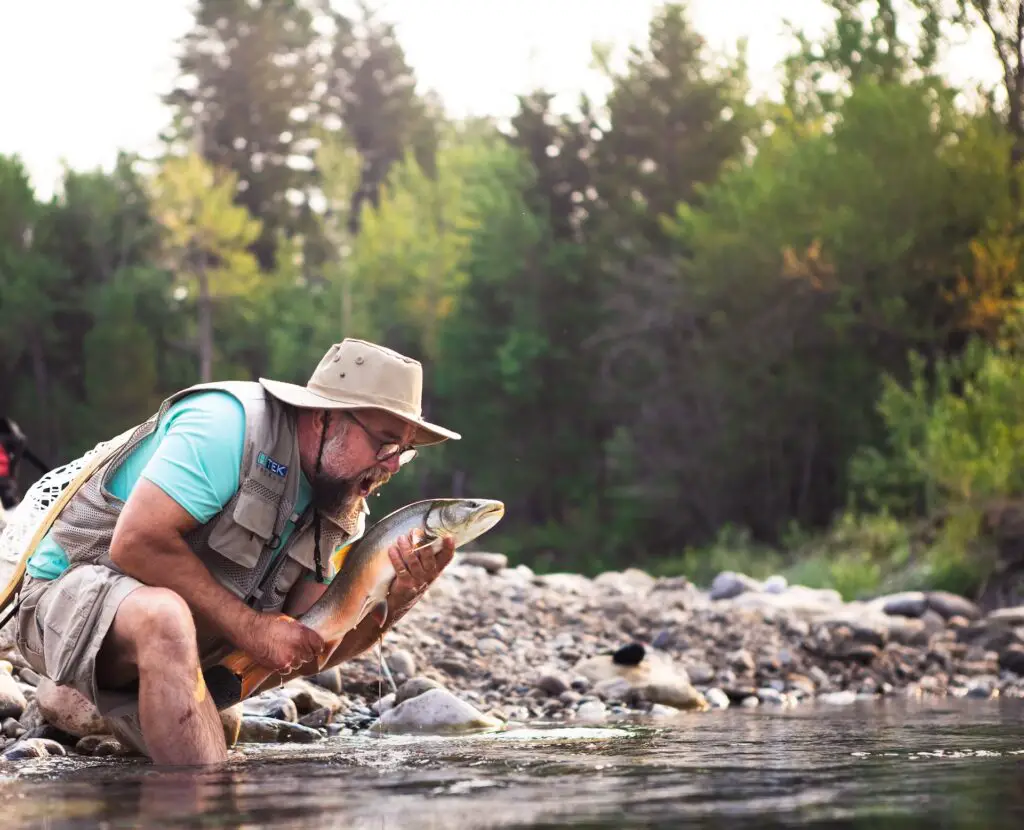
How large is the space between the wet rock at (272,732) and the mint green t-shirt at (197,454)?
165 cm

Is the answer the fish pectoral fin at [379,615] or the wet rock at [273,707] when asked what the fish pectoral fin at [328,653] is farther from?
the wet rock at [273,707]

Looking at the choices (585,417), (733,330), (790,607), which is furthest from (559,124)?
(790,607)

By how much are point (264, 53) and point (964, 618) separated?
42087 millimetres

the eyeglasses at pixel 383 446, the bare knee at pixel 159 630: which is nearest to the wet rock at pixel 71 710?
the bare knee at pixel 159 630

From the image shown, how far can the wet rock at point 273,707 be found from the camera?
256 inches

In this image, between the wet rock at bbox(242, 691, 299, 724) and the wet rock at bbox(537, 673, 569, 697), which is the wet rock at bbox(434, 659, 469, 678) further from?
the wet rock at bbox(242, 691, 299, 724)

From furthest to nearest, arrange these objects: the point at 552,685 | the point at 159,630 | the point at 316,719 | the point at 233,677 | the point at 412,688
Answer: the point at 552,685 → the point at 412,688 → the point at 316,719 → the point at 233,677 → the point at 159,630

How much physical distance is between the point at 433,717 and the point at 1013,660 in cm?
580

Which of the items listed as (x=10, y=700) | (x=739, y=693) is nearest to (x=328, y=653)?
(x=10, y=700)

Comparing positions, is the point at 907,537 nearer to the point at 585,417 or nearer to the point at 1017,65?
the point at 1017,65

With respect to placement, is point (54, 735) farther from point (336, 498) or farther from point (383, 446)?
point (383, 446)

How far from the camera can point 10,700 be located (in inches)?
240

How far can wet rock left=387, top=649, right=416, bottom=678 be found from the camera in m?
7.96

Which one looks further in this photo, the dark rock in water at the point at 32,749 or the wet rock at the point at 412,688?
the wet rock at the point at 412,688
